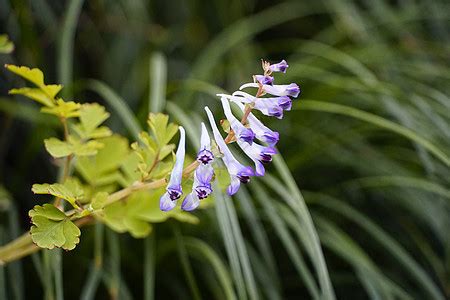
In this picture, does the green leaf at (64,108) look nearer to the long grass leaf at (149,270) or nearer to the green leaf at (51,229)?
the green leaf at (51,229)

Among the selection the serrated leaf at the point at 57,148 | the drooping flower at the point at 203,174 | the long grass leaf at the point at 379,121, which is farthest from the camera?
the long grass leaf at the point at 379,121

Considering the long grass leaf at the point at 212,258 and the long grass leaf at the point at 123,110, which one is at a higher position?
the long grass leaf at the point at 123,110

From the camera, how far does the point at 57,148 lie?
744mm

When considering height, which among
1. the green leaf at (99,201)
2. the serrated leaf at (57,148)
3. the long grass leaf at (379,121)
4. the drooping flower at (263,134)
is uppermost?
the long grass leaf at (379,121)

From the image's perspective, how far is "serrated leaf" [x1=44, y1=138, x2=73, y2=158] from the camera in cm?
73

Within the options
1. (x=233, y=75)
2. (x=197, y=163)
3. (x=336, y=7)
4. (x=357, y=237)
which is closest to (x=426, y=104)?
(x=357, y=237)

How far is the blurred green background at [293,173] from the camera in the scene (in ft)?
3.58

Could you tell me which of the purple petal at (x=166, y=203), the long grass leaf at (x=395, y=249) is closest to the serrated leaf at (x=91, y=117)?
the purple petal at (x=166, y=203)

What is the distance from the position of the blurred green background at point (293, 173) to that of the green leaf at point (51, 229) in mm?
246

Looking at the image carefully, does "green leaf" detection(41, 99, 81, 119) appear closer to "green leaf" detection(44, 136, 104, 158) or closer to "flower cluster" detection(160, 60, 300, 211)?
"green leaf" detection(44, 136, 104, 158)

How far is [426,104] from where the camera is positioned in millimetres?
1231

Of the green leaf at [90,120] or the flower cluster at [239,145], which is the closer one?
the flower cluster at [239,145]

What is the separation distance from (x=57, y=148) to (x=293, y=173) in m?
0.75

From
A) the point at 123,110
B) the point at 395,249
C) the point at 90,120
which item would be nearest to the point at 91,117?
the point at 90,120
